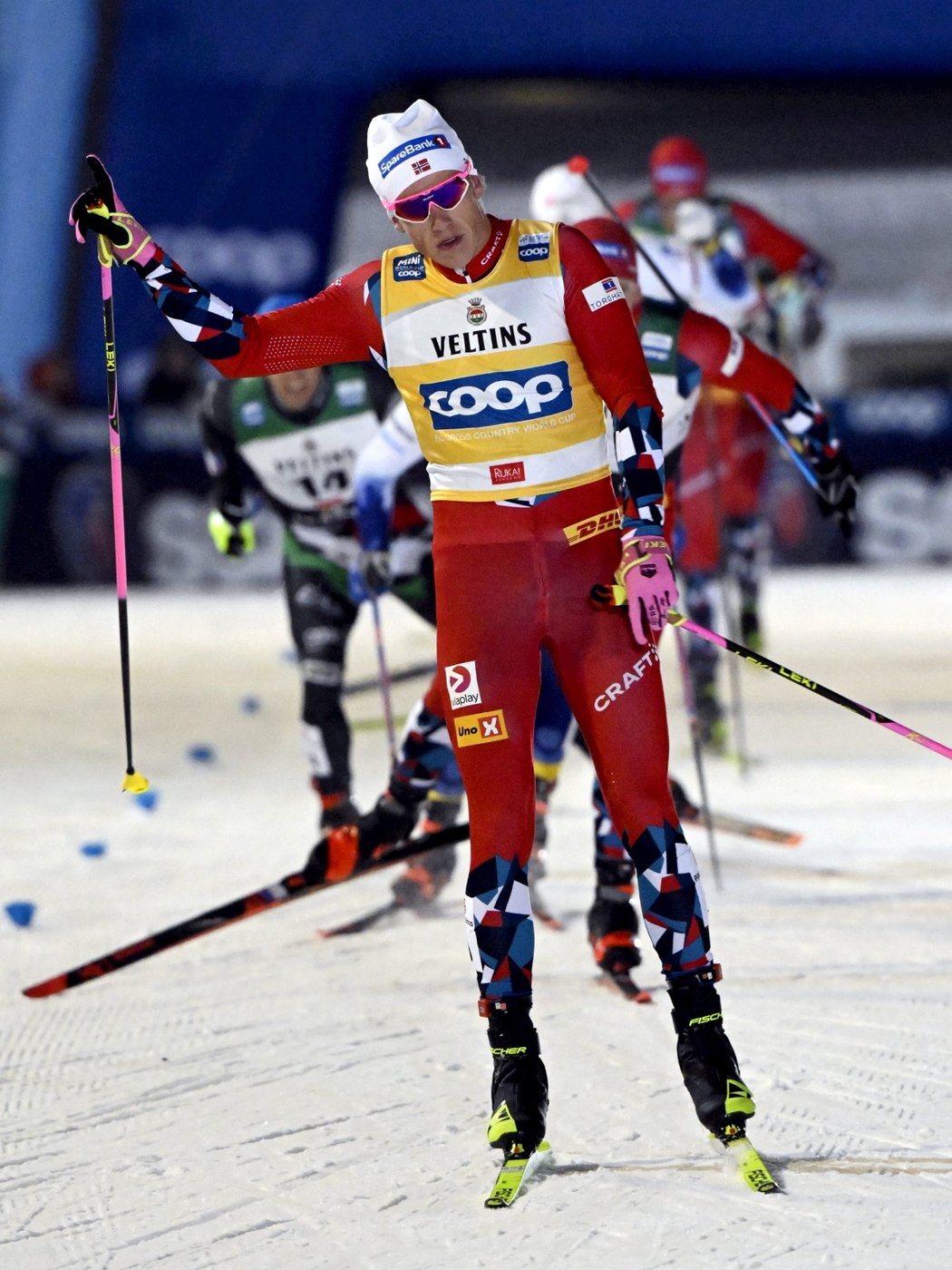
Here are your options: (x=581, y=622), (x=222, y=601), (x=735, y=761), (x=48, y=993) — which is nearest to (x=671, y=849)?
(x=581, y=622)

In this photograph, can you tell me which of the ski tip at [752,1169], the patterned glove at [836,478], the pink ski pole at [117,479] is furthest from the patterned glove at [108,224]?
the ski tip at [752,1169]

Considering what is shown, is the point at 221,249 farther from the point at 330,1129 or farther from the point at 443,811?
the point at 330,1129

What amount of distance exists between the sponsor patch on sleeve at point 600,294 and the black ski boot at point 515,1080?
60.2 inches

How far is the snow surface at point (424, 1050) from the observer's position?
3.52 m

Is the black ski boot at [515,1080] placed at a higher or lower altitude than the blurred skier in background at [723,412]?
lower

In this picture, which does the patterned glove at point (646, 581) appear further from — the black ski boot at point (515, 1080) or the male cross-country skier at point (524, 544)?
the black ski boot at point (515, 1080)

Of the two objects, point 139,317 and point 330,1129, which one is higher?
point 139,317

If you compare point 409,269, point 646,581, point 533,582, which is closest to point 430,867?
point 533,582

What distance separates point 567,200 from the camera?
20.6 ft

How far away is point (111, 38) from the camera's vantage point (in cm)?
1955

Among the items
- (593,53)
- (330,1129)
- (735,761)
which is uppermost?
(593,53)

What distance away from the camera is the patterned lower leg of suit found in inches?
154

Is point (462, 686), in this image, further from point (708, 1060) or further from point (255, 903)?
point (255, 903)

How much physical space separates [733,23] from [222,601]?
9791 mm
